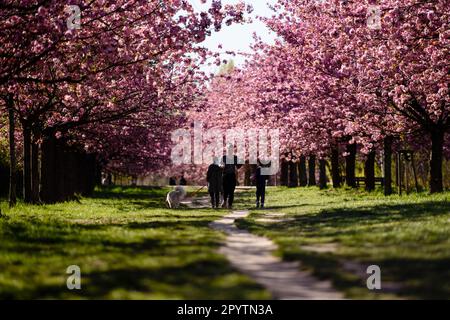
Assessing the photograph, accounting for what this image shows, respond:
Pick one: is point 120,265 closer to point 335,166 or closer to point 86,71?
point 86,71

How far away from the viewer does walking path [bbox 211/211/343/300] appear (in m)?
9.57

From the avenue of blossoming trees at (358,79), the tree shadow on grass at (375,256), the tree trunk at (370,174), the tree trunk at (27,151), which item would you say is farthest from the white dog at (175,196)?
the tree trunk at (370,174)

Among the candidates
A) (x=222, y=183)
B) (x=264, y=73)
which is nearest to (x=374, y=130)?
(x=222, y=183)

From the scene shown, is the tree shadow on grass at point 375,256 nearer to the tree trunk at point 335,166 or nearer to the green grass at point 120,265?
the green grass at point 120,265

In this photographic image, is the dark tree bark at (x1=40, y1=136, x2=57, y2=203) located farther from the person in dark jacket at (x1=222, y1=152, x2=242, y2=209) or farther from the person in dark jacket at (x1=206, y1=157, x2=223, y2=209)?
the person in dark jacket at (x1=222, y1=152, x2=242, y2=209)

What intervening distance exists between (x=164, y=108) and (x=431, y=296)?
2934cm

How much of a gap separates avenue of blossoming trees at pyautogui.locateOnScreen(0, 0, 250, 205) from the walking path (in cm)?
817

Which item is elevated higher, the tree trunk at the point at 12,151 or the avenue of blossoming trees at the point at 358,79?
the avenue of blossoming trees at the point at 358,79

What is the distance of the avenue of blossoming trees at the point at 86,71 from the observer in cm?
2006

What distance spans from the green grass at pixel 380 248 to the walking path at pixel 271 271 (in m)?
0.22

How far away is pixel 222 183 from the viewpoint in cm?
3084

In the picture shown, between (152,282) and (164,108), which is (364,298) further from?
(164,108)

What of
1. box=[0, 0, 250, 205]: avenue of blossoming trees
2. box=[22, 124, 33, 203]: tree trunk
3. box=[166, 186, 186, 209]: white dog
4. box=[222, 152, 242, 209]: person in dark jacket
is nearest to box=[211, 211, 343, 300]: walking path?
box=[0, 0, 250, 205]: avenue of blossoming trees

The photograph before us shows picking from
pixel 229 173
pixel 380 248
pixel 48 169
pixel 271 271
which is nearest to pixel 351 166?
pixel 229 173
